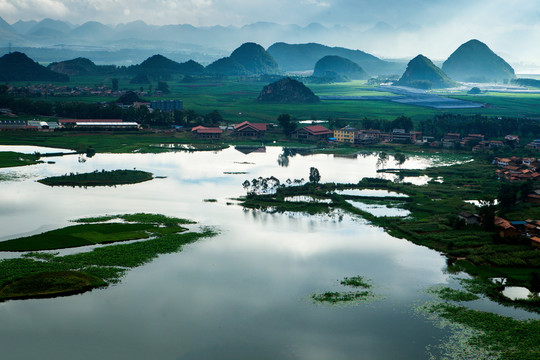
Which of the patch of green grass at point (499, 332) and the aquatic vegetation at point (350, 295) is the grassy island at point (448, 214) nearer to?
the patch of green grass at point (499, 332)

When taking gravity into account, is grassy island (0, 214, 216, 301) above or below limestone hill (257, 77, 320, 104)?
below

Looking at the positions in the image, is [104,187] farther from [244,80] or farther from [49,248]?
[244,80]

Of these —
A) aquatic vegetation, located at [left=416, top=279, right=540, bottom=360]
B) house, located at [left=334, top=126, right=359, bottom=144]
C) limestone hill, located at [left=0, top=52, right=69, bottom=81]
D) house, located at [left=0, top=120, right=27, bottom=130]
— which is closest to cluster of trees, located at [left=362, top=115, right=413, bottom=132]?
house, located at [left=334, top=126, right=359, bottom=144]

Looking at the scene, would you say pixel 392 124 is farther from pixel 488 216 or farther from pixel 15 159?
pixel 15 159

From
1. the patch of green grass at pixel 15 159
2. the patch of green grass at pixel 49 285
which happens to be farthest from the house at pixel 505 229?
the patch of green grass at pixel 15 159

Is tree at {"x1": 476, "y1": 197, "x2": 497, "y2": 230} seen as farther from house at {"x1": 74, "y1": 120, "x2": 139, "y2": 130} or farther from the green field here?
the green field
